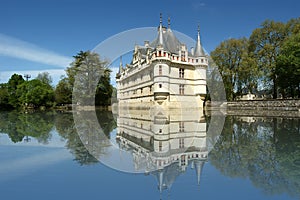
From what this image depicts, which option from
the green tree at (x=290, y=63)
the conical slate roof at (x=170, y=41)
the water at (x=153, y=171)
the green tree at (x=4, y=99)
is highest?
the conical slate roof at (x=170, y=41)

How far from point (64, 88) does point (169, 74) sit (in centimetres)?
2433

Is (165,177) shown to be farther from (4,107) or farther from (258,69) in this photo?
(4,107)

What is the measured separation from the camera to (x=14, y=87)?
2248 inches

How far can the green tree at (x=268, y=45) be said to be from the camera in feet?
110

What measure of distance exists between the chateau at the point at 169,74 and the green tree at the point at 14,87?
33798 millimetres

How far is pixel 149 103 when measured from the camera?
28469mm

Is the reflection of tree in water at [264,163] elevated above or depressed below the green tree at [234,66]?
below

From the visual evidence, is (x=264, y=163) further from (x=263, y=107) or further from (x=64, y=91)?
(x=64, y=91)

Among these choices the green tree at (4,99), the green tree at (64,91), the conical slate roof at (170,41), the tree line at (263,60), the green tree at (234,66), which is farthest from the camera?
the green tree at (4,99)

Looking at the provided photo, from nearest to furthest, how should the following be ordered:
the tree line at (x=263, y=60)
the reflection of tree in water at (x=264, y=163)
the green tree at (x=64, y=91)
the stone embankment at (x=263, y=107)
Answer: the reflection of tree in water at (x=264, y=163)
the stone embankment at (x=263, y=107)
the tree line at (x=263, y=60)
the green tree at (x=64, y=91)

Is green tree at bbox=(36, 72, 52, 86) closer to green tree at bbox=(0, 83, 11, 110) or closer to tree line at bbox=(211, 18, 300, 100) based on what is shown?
green tree at bbox=(0, 83, 11, 110)

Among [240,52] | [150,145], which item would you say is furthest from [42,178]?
[240,52]

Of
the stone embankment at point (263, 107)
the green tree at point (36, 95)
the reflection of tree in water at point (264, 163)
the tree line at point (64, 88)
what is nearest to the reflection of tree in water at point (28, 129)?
the reflection of tree in water at point (264, 163)

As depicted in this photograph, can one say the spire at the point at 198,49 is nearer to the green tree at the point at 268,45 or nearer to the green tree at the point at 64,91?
the green tree at the point at 268,45
